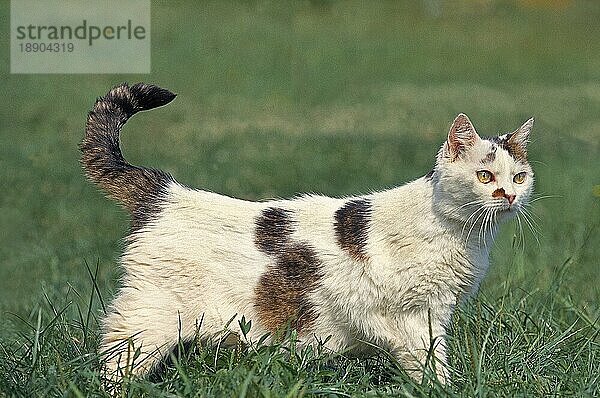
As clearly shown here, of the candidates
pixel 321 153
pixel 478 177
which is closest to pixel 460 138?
pixel 478 177

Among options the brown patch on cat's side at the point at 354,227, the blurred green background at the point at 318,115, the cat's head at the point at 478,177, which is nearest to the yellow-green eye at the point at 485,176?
the cat's head at the point at 478,177

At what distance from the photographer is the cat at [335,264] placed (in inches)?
169

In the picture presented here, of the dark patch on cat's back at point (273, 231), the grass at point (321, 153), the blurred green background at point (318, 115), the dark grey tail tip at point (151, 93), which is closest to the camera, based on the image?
the grass at point (321, 153)

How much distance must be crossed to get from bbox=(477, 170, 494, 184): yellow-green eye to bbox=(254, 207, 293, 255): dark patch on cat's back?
0.82 meters

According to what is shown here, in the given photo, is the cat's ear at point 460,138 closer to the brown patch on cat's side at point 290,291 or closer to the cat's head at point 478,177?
the cat's head at point 478,177

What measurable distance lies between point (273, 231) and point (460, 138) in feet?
2.85

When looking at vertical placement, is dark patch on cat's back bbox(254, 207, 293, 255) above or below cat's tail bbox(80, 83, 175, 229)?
below

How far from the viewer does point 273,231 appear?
4496 mm

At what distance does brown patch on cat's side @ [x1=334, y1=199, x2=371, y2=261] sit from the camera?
441cm

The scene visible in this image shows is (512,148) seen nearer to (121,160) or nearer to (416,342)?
(416,342)

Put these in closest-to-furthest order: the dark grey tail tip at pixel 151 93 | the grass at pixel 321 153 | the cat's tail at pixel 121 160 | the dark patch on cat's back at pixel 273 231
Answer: the grass at pixel 321 153, the dark patch on cat's back at pixel 273 231, the cat's tail at pixel 121 160, the dark grey tail tip at pixel 151 93

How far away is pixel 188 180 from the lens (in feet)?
32.4

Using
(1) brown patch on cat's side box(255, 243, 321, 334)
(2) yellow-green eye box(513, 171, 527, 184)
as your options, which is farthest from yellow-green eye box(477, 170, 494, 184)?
(1) brown patch on cat's side box(255, 243, 321, 334)

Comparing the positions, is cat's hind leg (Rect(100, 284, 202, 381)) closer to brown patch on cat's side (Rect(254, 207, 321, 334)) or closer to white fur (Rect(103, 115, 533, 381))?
white fur (Rect(103, 115, 533, 381))
